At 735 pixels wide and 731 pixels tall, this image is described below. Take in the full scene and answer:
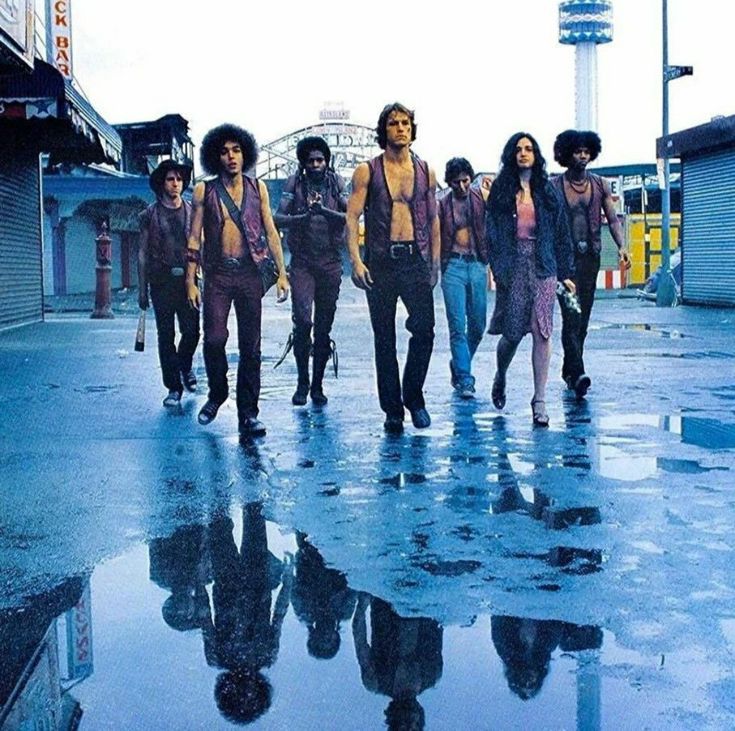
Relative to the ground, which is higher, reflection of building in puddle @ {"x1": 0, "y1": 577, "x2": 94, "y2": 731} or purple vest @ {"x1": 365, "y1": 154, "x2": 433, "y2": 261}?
purple vest @ {"x1": 365, "y1": 154, "x2": 433, "y2": 261}

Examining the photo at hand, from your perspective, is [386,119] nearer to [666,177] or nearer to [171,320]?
[171,320]

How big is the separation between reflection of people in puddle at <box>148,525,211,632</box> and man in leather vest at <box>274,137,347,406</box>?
4279 millimetres

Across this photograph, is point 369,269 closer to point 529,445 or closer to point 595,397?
point 529,445

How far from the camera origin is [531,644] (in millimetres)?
3559

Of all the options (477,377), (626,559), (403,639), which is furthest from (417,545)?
(477,377)

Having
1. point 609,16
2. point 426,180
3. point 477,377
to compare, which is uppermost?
point 609,16

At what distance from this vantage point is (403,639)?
143 inches

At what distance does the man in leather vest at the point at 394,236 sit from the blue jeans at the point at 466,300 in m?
2.08

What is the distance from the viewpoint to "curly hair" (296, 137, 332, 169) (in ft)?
30.3

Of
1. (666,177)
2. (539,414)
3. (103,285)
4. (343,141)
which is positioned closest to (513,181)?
(539,414)

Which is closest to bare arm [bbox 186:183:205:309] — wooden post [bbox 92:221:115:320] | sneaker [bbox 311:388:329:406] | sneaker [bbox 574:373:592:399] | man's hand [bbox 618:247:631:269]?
sneaker [bbox 311:388:329:406]

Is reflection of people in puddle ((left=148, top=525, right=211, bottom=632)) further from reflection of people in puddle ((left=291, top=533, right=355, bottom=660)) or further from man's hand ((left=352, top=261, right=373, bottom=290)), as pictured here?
man's hand ((left=352, top=261, right=373, bottom=290))

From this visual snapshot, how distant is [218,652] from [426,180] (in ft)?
15.8

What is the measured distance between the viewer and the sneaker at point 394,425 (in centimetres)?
777
